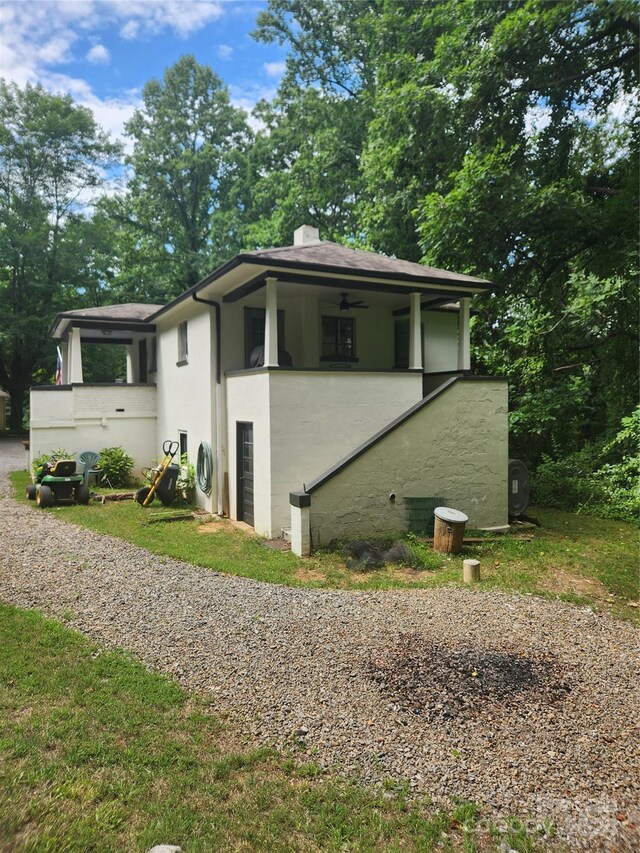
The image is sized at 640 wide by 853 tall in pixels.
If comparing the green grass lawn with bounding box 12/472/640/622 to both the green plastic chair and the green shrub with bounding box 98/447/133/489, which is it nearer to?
the green shrub with bounding box 98/447/133/489

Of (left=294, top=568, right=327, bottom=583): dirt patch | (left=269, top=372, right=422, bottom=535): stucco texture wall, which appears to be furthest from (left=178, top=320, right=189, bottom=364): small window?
(left=294, top=568, right=327, bottom=583): dirt patch

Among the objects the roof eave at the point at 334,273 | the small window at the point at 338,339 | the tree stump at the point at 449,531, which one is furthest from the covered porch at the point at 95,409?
the tree stump at the point at 449,531

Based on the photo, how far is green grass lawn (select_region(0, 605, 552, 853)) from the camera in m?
2.70

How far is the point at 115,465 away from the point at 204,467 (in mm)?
4257

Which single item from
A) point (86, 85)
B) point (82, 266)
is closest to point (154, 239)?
point (82, 266)

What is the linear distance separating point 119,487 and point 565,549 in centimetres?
1092

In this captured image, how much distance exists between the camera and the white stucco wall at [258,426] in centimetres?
902

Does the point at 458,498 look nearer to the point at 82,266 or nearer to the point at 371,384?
the point at 371,384

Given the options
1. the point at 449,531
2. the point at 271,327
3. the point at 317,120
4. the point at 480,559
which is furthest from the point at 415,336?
the point at 317,120

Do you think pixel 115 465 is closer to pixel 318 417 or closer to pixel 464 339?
pixel 318 417

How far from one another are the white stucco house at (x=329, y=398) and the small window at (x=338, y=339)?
1.0 inches

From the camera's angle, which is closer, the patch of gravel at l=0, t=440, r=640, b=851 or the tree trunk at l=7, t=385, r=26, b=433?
the patch of gravel at l=0, t=440, r=640, b=851

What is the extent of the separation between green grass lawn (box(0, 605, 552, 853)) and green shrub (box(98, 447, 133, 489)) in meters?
10.8

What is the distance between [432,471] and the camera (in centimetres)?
940
